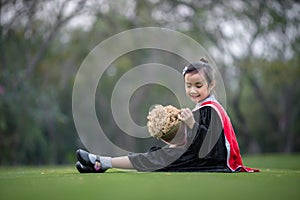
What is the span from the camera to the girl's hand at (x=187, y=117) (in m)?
4.35

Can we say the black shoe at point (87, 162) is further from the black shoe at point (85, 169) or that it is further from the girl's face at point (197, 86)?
the girl's face at point (197, 86)

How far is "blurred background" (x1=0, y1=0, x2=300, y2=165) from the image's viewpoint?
1301 centimetres

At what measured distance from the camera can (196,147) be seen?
4.47m

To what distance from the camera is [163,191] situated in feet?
10.6

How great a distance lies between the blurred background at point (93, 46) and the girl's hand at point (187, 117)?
8.48 metres

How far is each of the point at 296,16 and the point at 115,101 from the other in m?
7.76

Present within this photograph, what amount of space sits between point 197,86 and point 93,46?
13384 mm

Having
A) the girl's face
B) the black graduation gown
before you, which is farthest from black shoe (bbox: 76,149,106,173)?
the girl's face

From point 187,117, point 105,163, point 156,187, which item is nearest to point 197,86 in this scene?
point 187,117

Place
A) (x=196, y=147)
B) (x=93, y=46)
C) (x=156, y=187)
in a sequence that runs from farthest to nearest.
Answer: (x=93, y=46)
(x=196, y=147)
(x=156, y=187)

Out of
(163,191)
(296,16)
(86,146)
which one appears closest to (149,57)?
(86,146)

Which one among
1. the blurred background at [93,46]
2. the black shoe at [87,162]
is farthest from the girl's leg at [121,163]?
the blurred background at [93,46]

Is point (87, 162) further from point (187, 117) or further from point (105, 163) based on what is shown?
point (187, 117)

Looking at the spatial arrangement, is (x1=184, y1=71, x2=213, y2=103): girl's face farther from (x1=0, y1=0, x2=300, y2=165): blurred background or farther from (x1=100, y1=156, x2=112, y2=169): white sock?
(x1=0, y1=0, x2=300, y2=165): blurred background
